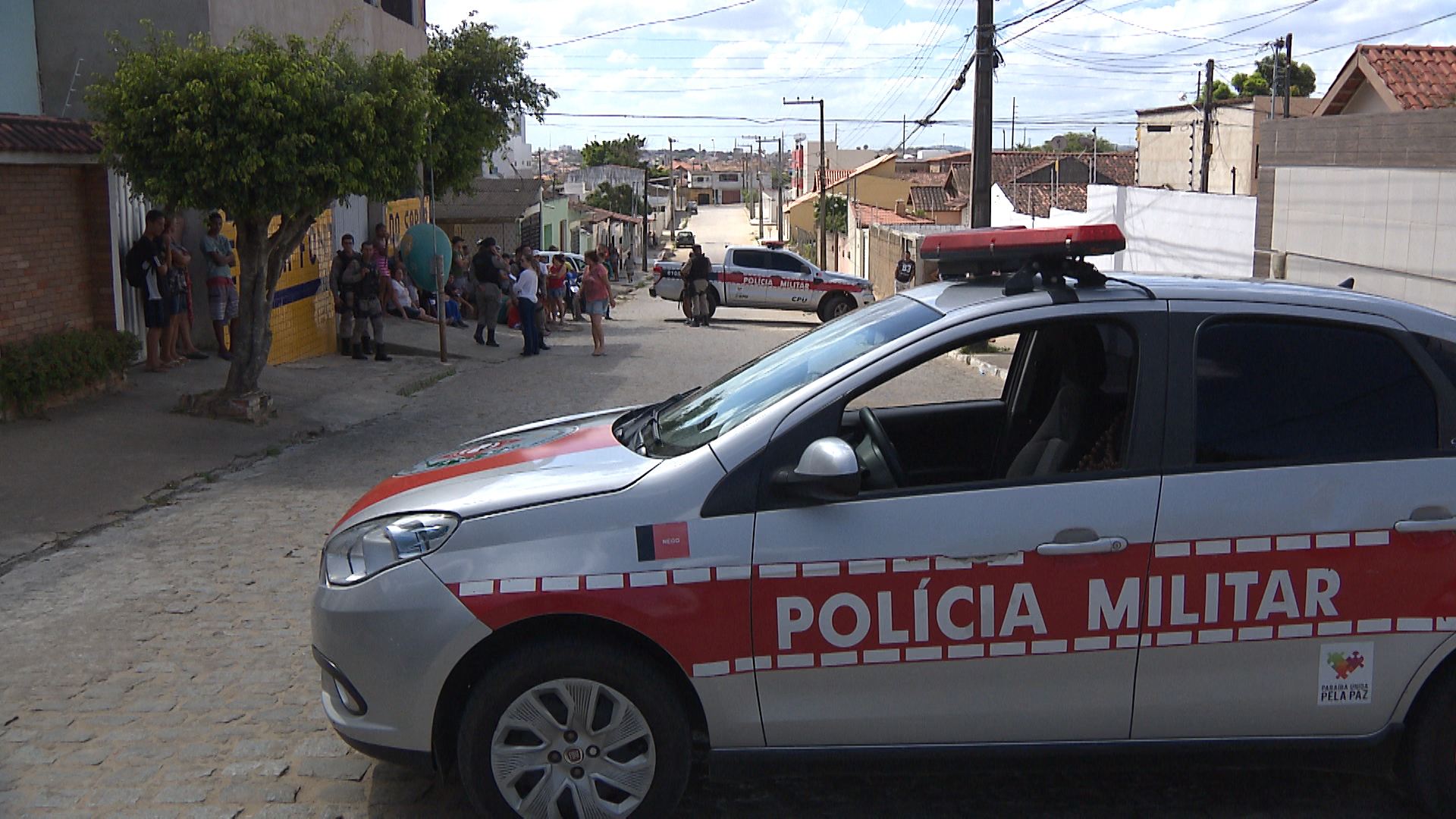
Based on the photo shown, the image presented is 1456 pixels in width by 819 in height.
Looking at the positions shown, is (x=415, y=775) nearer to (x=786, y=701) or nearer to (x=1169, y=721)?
(x=786, y=701)

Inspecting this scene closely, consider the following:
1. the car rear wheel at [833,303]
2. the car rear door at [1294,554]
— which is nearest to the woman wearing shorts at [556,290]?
the car rear wheel at [833,303]

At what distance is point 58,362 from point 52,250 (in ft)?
5.14

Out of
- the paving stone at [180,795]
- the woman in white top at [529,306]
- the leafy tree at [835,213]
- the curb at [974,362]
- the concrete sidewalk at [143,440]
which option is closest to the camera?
the paving stone at [180,795]

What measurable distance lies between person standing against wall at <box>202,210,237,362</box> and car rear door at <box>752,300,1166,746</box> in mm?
11211

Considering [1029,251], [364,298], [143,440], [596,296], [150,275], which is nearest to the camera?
[1029,251]

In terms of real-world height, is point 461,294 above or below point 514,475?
below

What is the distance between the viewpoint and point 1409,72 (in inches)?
693

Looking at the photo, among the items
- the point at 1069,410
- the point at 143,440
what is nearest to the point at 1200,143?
the point at 143,440

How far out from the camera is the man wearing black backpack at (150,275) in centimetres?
1226

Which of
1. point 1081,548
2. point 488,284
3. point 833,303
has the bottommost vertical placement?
point 833,303

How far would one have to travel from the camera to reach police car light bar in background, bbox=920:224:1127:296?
160 inches

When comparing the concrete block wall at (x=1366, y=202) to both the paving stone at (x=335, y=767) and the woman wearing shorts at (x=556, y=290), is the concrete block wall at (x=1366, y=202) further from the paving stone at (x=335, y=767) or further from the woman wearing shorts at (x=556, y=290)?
the woman wearing shorts at (x=556, y=290)

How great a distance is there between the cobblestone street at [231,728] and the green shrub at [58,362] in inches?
101

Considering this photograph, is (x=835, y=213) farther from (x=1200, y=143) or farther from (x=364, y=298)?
(x=364, y=298)
